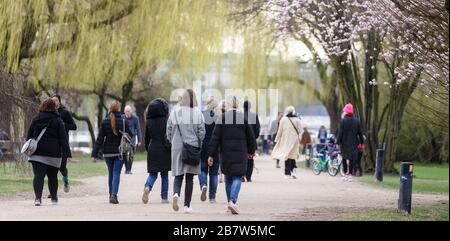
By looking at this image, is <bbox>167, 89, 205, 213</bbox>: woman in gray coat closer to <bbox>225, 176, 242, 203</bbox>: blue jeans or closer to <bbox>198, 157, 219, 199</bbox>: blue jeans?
<bbox>225, 176, 242, 203</bbox>: blue jeans

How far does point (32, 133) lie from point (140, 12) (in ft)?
40.5

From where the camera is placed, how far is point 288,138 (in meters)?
25.4

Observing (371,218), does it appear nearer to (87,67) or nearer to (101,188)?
(101,188)

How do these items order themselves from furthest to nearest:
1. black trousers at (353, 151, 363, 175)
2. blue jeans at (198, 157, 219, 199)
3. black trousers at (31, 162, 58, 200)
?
black trousers at (353, 151, 363, 175) < blue jeans at (198, 157, 219, 199) < black trousers at (31, 162, 58, 200)

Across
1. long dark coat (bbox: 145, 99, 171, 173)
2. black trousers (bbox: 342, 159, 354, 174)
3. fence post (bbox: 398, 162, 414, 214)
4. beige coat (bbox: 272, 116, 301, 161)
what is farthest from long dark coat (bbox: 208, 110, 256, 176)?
black trousers (bbox: 342, 159, 354, 174)

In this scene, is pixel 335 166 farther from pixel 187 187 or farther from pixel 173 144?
pixel 187 187

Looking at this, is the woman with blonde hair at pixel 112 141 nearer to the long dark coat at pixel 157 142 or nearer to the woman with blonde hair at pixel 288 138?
the long dark coat at pixel 157 142

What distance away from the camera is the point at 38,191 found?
52.8 ft

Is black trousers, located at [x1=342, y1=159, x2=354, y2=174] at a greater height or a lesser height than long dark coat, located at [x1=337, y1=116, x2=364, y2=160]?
lesser

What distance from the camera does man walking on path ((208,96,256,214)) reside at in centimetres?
1485

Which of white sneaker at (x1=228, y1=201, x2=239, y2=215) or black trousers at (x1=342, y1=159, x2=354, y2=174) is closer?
white sneaker at (x1=228, y1=201, x2=239, y2=215)
